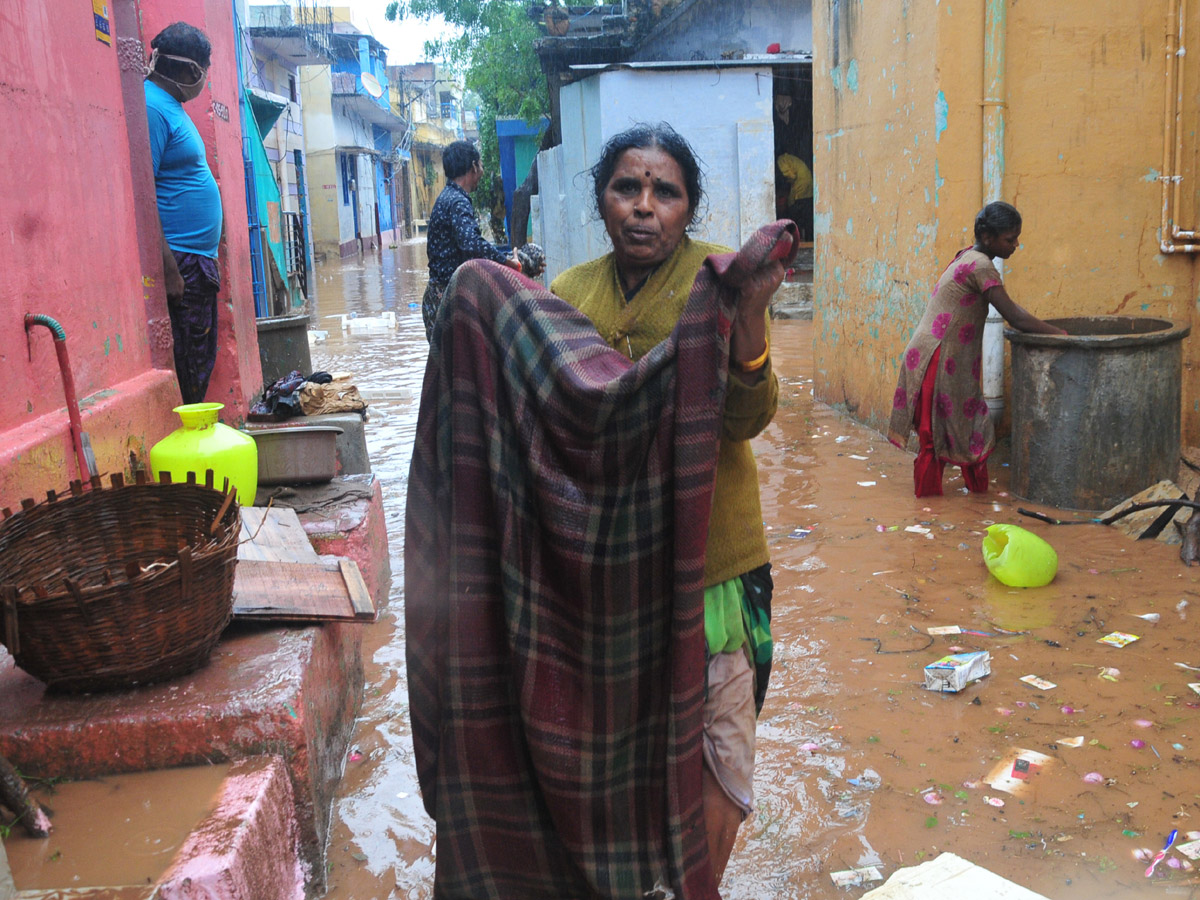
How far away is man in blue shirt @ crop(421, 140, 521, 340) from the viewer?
5949 millimetres

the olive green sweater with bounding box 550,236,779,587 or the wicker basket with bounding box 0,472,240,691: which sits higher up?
the olive green sweater with bounding box 550,236,779,587

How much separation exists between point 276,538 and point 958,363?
12.2 ft

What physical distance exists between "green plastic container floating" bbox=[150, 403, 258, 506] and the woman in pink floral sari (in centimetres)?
357

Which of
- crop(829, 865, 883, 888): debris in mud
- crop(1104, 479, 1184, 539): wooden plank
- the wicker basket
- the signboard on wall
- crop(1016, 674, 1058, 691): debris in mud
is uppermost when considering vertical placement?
the signboard on wall

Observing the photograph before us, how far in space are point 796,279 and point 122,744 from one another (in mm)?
13652

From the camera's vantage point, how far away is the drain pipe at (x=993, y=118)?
595 centimetres

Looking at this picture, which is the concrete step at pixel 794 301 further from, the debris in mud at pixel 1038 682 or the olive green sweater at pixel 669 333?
the olive green sweater at pixel 669 333

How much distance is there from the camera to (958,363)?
557cm

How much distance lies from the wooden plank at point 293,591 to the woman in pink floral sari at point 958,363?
11.6 ft

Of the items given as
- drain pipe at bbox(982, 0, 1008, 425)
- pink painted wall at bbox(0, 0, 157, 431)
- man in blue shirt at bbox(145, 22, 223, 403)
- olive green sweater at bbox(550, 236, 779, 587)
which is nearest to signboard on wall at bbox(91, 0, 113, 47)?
pink painted wall at bbox(0, 0, 157, 431)

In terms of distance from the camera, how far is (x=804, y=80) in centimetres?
1510

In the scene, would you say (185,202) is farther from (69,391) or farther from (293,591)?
(293,591)

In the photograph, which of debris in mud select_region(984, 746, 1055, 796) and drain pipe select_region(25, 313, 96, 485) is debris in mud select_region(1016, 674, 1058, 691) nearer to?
debris in mud select_region(984, 746, 1055, 796)

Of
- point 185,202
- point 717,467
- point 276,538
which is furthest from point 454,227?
point 717,467
